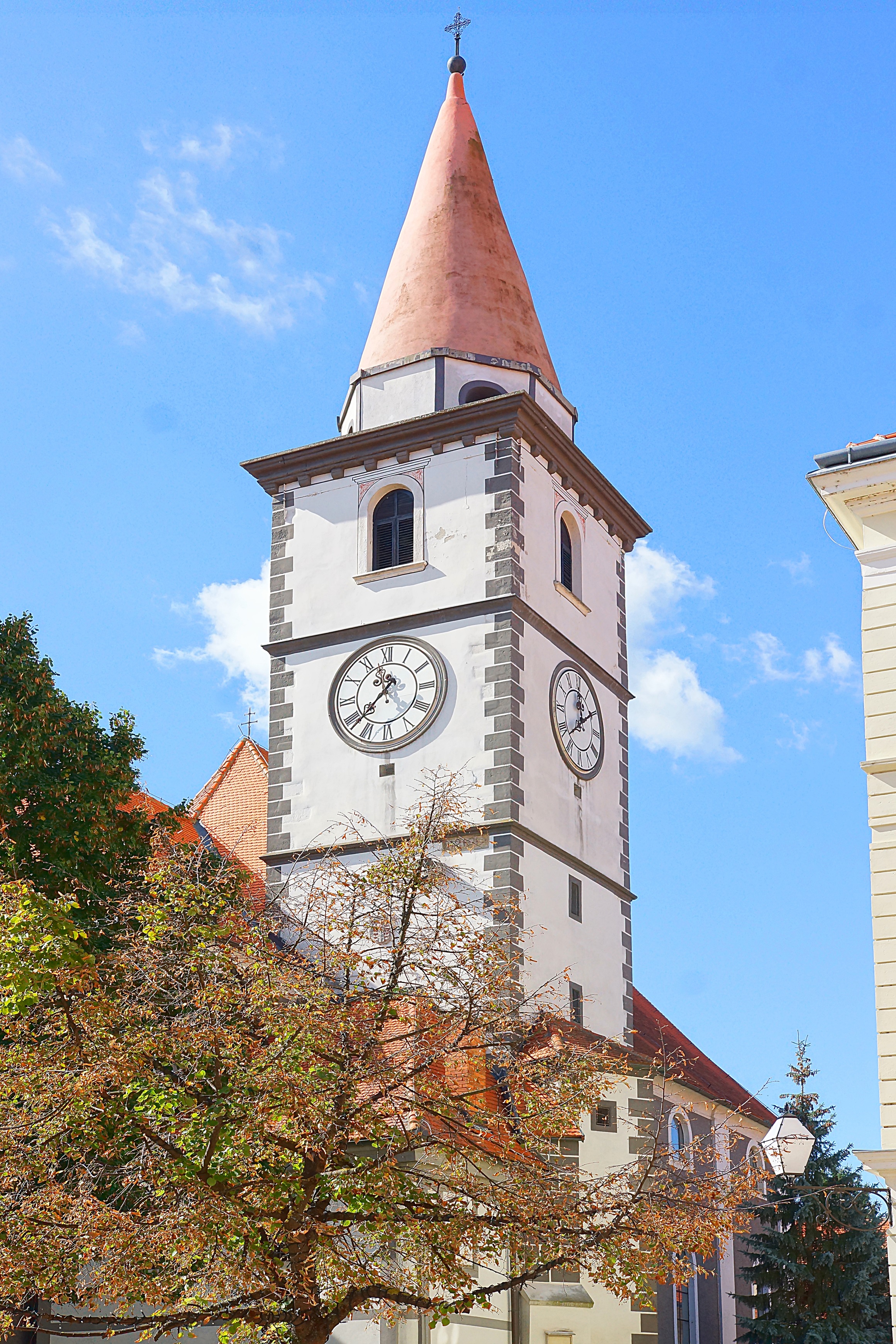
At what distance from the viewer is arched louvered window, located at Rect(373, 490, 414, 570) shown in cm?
2881

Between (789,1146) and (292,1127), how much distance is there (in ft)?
12.2

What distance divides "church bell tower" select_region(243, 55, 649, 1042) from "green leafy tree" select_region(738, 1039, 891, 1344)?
150 inches

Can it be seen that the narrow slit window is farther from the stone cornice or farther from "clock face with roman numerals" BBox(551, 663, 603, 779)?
the stone cornice

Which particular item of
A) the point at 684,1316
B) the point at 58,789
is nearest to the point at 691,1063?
the point at 684,1316

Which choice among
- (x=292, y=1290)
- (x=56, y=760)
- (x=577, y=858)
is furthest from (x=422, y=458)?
(x=292, y=1290)

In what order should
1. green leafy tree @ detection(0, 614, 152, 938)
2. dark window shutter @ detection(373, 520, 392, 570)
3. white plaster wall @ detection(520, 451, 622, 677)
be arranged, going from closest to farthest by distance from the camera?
1. green leafy tree @ detection(0, 614, 152, 938)
2. white plaster wall @ detection(520, 451, 622, 677)
3. dark window shutter @ detection(373, 520, 392, 570)

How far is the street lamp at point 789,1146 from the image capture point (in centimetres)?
1313

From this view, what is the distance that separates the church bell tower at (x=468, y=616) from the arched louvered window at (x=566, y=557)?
0.04 metres

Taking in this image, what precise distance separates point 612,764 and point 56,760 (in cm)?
1123

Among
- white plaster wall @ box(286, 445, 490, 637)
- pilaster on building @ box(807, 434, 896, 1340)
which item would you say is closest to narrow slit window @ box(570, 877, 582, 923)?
white plaster wall @ box(286, 445, 490, 637)

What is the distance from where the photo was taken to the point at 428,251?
3175 cm

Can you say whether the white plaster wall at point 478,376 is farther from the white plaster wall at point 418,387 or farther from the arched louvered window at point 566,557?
the arched louvered window at point 566,557

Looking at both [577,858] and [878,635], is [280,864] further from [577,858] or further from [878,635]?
[878,635]

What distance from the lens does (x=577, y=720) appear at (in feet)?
95.0
